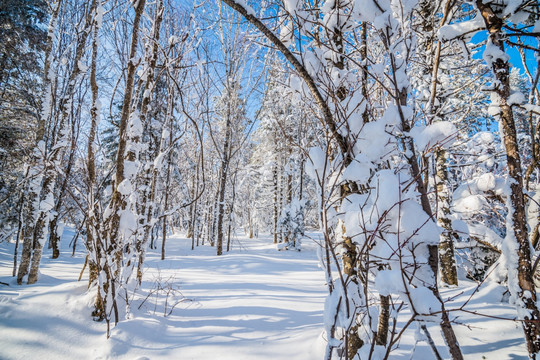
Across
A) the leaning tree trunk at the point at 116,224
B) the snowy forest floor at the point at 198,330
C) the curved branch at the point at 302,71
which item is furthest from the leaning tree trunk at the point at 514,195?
the leaning tree trunk at the point at 116,224

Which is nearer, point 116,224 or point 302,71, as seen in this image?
point 302,71

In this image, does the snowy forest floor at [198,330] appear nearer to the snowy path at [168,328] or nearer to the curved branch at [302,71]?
the snowy path at [168,328]

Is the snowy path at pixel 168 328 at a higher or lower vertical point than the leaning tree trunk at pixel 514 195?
lower

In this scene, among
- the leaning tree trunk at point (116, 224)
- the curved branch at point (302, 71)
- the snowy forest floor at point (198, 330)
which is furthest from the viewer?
the leaning tree trunk at point (116, 224)

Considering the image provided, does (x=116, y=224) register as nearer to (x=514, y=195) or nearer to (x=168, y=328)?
(x=168, y=328)

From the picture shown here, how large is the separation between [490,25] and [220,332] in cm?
387

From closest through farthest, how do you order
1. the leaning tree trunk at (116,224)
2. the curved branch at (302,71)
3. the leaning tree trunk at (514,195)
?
1. the curved branch at (302,71)
2. the leaning tree trunk at (514,195)
3. the leaning tree trunk at (116,224)

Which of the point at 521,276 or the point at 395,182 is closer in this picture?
the point at 395,182

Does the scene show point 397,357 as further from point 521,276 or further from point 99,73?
point 99,73

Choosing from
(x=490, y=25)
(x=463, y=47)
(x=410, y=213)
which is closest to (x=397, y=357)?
(x=410, y=213)

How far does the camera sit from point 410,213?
45.3 inches

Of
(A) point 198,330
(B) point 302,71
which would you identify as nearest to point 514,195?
(B) point 302,71

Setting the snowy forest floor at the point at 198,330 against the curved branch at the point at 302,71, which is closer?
the curved branch at the point at 302,71

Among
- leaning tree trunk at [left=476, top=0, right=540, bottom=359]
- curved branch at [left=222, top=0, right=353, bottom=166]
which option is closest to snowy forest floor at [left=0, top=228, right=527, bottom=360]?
leaning tree trunk at [left=476, top=0, right=540, bottom=359]
